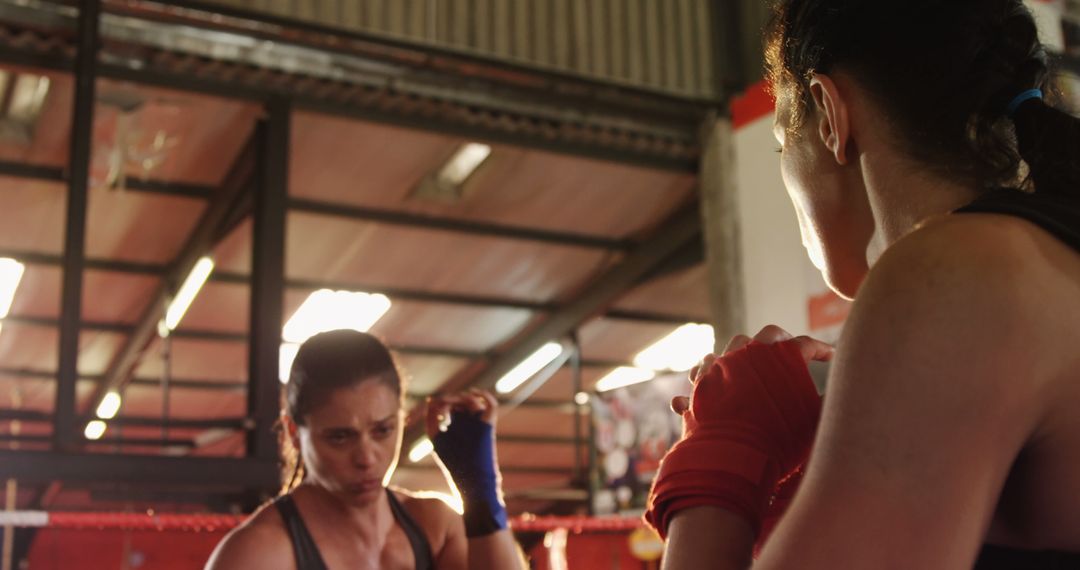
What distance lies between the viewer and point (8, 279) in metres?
6.89

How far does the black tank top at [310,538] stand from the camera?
A: 2.13 meters

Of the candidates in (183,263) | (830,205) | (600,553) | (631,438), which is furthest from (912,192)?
(183,263)

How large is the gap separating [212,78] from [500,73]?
1.24 metres

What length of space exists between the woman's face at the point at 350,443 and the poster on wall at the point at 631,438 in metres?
3.70

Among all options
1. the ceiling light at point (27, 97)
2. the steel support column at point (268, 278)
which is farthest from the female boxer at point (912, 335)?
the ceiling light at point (27, 97)

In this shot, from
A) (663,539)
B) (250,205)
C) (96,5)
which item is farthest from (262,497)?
(663,539)

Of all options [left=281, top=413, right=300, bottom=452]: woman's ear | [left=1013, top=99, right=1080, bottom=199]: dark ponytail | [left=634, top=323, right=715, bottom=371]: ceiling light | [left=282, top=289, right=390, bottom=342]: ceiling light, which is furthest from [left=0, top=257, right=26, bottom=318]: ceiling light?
[left=1013, top=99, right=1080, bottom=199]: dark ponytail

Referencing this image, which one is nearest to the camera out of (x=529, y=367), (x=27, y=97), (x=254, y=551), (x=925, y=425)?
(x=925, y=425)

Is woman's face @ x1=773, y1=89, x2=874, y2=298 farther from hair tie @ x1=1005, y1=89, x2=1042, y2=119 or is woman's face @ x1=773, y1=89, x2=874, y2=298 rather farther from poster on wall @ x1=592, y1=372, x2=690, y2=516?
poster on wall @ x1=592, y1=372, x2=690, y2=516

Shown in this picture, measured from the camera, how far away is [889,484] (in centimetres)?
67

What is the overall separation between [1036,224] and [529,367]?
8.31 m

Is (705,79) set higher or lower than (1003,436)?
higher

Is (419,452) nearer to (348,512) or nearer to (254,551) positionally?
(348,512)

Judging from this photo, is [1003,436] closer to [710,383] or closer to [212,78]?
[710,383]
